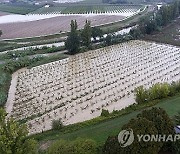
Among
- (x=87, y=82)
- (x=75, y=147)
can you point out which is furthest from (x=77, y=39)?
(x=75, y=147)

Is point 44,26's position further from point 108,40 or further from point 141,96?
point 141,96

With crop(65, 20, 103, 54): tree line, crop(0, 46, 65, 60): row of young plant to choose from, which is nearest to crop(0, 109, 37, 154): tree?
crop(0, 46, 65, 60): row of young plant

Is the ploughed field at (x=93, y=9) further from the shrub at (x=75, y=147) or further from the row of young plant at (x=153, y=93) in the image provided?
the shrub at (x=75, y=147)

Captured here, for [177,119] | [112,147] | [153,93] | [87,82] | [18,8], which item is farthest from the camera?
[18,8]

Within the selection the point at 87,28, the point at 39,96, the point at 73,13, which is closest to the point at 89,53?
the point at 87,28

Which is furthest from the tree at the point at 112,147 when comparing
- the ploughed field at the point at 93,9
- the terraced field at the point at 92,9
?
the terraced field at the point at 92,9
